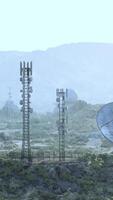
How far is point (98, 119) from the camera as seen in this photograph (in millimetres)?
43719

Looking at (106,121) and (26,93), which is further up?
→ (26,93)

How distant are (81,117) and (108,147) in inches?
1357

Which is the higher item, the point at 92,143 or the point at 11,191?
the point at 92,143

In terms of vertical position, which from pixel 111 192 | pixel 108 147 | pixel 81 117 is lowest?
pixel 111 192

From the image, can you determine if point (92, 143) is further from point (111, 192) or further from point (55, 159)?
point (111, 192)

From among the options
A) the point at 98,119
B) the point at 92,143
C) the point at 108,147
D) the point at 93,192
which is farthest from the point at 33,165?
the point at 92,143

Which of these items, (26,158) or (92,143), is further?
(92,143)

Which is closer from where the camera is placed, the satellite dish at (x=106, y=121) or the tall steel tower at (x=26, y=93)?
the tall steel tower at (x=26, y=93)

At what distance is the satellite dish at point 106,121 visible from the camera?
138 feet

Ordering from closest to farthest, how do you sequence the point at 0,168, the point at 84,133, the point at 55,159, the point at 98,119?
the point at 0,168 → the point at 55,159 → the point at 98,119 → the point at 84,133

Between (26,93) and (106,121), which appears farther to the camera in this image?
(106,121)

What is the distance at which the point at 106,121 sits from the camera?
43.5 metres

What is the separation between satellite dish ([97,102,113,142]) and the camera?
42.2 meters

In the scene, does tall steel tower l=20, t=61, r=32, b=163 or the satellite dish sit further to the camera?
the satellite dish
